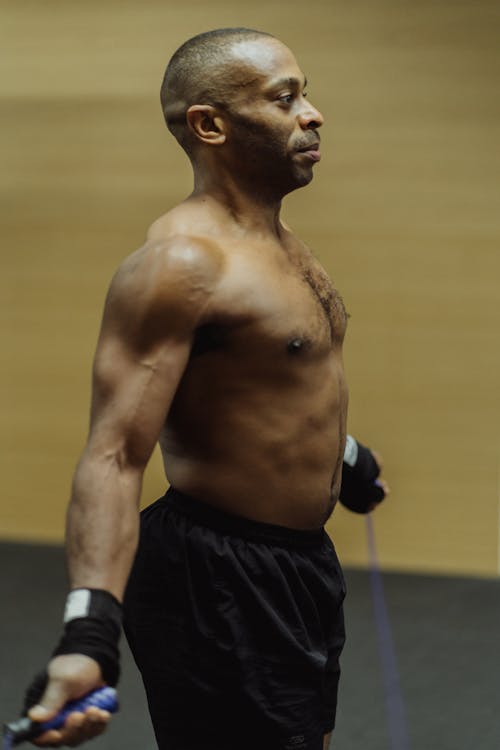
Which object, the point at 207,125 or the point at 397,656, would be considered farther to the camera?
the point at 397,656

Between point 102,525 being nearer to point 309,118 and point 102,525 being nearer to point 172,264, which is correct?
point 172,264

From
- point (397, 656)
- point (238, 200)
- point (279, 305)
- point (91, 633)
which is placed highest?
point (238, 200)

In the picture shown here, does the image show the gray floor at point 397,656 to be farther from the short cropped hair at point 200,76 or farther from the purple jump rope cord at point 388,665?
the short cropped hair at point 200,76

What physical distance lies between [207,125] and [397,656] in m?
2.28

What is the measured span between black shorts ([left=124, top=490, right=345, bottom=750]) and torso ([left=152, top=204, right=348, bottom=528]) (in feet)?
0.18

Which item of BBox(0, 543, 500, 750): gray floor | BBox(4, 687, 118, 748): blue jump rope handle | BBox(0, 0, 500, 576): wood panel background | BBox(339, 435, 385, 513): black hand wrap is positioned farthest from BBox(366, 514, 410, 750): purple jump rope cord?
BBox(4, 687, 118, 748): blue jump rope handle

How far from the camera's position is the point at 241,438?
1953 mm

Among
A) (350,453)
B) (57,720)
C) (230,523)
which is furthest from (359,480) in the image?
(57,720)

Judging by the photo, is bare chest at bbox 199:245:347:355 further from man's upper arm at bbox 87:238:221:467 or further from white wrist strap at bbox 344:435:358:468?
white wrist strap at bbox 344:435:358:468

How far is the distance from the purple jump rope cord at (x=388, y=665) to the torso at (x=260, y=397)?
740 mm

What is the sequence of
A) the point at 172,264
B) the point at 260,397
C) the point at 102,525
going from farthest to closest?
the point at 260,397 < the point at 172,264 < the point at 102,525

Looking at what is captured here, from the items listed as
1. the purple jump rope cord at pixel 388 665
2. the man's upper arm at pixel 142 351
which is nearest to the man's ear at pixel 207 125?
the man's upper arm at pixel 142 351

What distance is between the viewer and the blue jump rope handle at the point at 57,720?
1539mm

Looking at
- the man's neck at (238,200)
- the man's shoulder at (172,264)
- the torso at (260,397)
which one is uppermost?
the man's neck at (238,200)
